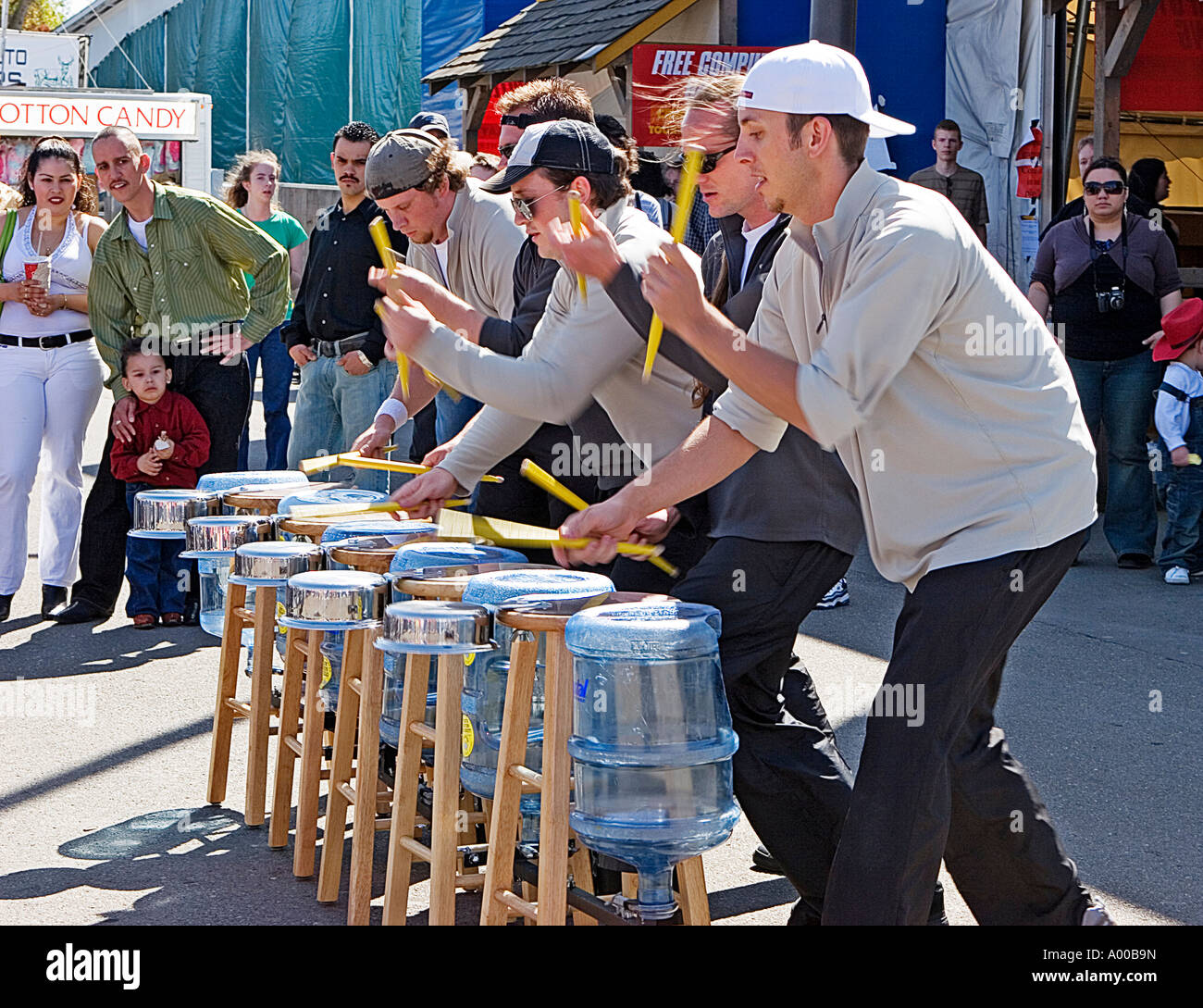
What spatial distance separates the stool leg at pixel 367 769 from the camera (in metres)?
4.13

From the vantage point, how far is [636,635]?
3.24 m

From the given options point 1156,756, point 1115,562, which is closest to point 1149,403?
point 1115,562

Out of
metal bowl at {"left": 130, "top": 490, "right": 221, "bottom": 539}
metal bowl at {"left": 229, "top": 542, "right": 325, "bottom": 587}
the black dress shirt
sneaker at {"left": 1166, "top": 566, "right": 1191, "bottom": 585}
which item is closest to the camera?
metal bowl at {"left": 229, "top": 542, "right": 325, "bottom": 587}

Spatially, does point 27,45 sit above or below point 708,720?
above

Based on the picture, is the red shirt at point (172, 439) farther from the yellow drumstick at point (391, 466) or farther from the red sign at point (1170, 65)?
the red sign at point (1170, 65)

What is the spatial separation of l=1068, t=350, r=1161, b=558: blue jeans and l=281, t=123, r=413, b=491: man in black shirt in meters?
3.90

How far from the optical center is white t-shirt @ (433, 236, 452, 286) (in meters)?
5.23

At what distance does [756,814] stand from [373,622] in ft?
3.23

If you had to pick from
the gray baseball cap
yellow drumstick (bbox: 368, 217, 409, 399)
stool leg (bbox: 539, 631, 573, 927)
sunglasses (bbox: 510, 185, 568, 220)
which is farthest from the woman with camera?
stool leg (bbox: 539, 631, 573, 927)

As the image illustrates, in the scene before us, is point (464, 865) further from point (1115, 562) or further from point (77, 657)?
point (1115, 562)

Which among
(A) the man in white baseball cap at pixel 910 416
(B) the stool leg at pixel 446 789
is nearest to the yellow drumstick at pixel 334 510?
(B) the stool leg at pixel 446 789

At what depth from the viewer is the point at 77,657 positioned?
715cm

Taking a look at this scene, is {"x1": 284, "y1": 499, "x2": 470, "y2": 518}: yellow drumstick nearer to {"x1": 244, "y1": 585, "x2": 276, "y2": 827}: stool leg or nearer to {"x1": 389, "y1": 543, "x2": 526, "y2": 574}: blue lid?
{"x1": 244, "y1": 585, "x2": 276, "y2": 827}: stool leg

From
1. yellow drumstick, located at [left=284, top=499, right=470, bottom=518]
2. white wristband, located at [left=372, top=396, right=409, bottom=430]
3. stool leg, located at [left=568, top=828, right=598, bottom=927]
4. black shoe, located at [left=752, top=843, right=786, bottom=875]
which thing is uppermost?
white wristband, located at [left=372, top=396, right=409, bottom=430]
